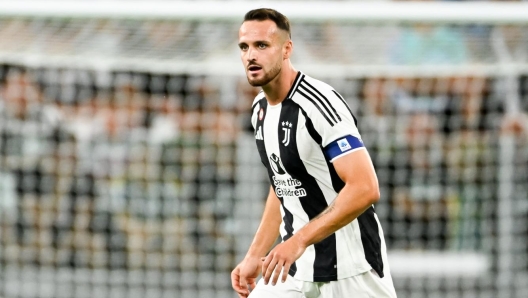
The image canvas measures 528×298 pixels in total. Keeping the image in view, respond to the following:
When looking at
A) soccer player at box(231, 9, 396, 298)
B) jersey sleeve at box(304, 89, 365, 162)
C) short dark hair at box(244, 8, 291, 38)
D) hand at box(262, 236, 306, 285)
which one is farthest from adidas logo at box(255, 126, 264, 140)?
hand at box(262, 236, 306, 285)

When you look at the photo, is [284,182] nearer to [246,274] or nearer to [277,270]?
[246,274]

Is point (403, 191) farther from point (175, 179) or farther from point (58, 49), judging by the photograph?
point (58, 49)

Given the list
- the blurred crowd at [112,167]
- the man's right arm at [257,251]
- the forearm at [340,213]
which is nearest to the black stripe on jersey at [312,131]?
the forearm at [340,213]

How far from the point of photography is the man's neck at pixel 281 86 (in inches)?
147

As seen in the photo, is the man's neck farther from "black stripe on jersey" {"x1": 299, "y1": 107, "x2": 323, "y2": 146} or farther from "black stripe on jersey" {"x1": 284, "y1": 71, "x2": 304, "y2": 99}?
"black stripe on jersey" {"x1": 299, "y1": 107, "x2": 323, "y2": 146}

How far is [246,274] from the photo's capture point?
3898 millimetres

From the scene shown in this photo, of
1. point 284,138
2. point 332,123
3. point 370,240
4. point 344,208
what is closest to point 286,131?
point 284,138

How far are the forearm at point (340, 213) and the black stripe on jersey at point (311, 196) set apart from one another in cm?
33

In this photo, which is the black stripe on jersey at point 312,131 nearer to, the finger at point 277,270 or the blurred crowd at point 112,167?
the finger at point 277,270

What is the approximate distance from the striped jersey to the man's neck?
22 mm

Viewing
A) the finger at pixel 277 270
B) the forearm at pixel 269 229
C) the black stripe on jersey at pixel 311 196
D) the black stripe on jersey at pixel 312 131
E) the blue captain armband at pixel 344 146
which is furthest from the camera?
the forearm at pixel 269 229

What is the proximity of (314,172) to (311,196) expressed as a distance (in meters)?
0.12

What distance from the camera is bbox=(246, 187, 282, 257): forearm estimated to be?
399 cm

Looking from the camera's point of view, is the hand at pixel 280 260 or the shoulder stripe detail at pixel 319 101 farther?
the shoulder stripe detail at pixel 319 101
